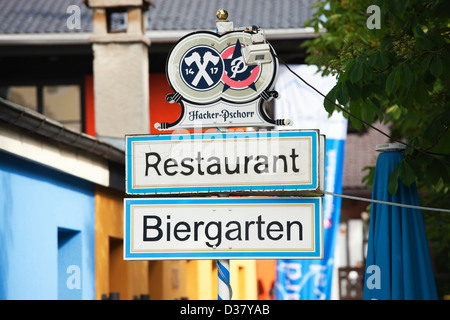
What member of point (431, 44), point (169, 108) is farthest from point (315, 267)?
point (431, 44)

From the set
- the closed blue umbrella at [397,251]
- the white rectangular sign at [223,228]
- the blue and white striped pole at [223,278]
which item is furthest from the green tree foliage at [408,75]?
the blue and white striped pole at [223,278]

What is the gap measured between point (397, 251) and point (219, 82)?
2.28m

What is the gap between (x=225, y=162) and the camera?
4.87 metres

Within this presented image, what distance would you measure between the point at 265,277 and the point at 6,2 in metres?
8.61

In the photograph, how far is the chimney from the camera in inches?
527

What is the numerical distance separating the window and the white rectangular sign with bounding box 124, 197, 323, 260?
1210 centimetres

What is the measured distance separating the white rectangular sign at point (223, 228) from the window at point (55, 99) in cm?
1210

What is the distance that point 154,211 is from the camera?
4.93 m

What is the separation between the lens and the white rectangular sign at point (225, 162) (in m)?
4.77

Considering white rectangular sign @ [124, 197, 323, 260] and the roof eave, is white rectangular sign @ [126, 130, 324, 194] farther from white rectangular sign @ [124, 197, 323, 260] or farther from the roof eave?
the roof eave

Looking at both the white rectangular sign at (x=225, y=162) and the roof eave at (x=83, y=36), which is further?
the roof eave at (x=83, y=36)

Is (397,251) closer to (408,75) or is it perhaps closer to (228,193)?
(408,75)

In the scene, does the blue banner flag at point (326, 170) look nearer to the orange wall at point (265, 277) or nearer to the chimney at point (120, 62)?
the chimney at point (120, 62)

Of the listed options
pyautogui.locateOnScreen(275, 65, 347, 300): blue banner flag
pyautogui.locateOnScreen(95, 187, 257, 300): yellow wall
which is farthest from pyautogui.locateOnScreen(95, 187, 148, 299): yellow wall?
pyautogui.locateOnScreen(275, 65, 347, 300): blue banner flag
